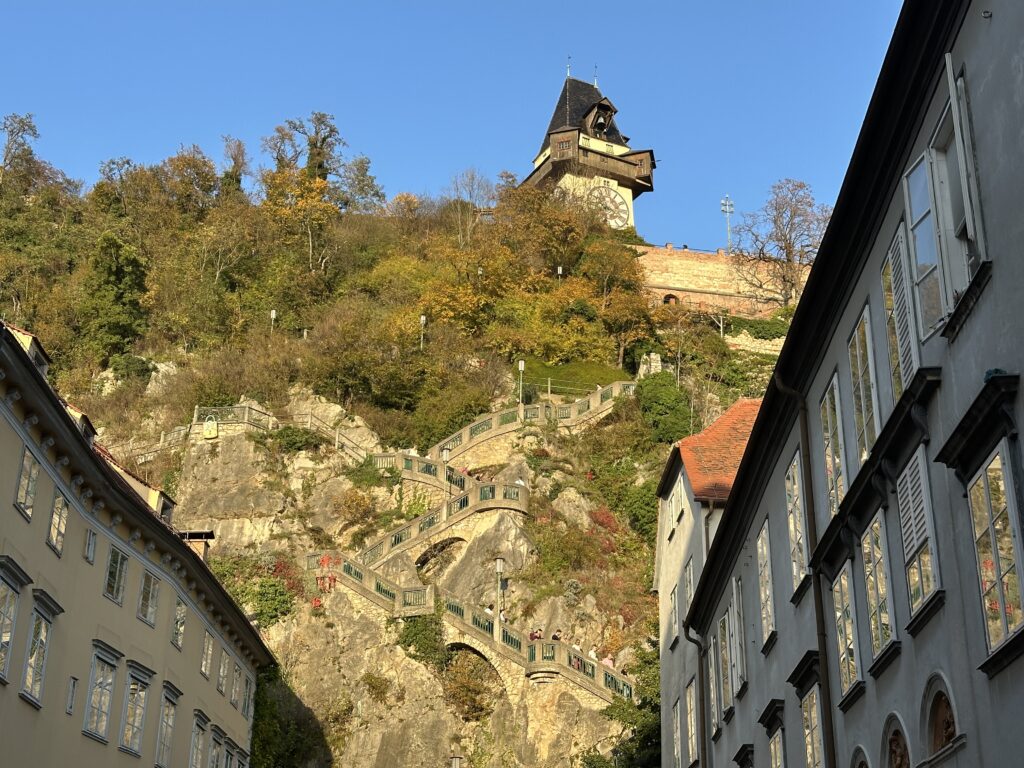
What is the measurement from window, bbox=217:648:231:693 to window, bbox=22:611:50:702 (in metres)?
10.9

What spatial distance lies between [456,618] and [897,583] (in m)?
32.1

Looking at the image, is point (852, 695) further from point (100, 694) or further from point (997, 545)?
point (100, 694)

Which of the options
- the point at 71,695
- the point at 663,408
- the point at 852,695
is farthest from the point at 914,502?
the point at 663,408

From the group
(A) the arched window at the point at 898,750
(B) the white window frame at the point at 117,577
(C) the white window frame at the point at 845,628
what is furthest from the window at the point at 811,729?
(B) the white window frame at the point at 117,577

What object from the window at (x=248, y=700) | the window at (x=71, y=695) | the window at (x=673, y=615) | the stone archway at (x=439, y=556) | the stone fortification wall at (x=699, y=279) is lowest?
the window at (x=71, y=695)

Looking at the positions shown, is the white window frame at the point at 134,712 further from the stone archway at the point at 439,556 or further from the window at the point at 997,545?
the stone archway at the point at 439,556

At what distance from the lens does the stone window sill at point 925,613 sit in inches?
429

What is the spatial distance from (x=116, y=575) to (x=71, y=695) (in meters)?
3.05

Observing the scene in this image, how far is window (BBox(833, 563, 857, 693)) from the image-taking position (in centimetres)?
1423

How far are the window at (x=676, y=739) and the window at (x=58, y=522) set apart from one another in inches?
513

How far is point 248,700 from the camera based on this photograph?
114 ft

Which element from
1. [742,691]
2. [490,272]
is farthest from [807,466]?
[490,272]

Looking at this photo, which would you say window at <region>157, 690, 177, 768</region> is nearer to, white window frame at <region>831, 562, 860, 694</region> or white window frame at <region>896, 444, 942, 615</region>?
white window frame at <region>831, 562, 860, 694</region>

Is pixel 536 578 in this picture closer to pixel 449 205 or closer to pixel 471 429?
pixel 471 429
